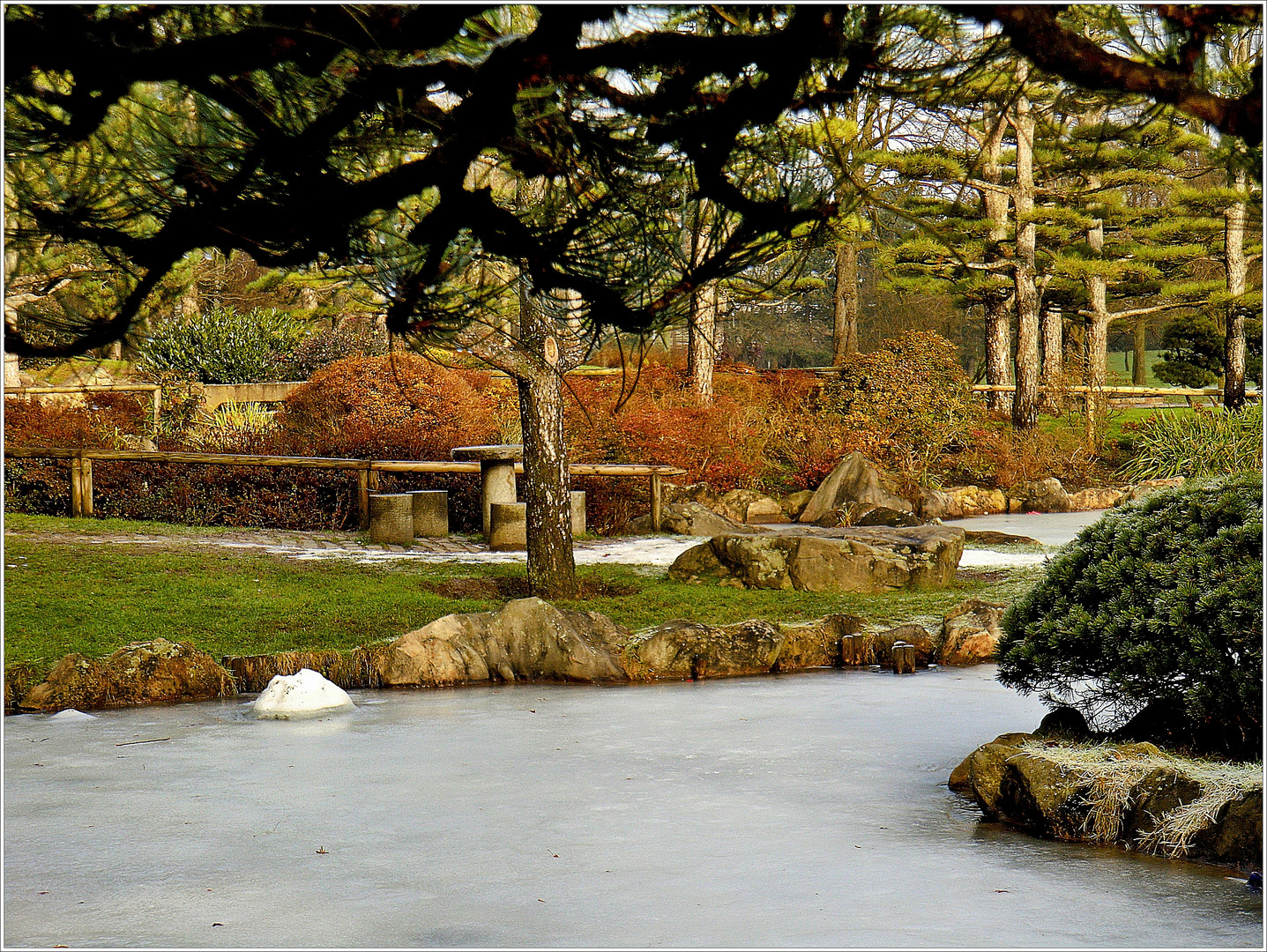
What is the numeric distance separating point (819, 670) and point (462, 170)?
14.7ft

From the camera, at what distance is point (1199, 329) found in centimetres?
2317

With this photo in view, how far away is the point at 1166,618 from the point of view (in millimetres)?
3756

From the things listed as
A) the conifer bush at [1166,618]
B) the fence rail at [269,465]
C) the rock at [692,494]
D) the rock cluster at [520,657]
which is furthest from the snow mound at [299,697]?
the rock at [692,494]

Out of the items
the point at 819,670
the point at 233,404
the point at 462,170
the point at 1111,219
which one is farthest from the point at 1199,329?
the point at 462,170

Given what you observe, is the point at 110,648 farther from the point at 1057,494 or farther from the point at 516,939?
the point at 1057,494

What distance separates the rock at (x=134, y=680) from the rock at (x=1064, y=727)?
3.76 metres

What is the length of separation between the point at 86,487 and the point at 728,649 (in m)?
7.20

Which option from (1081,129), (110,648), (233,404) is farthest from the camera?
(1081,129)

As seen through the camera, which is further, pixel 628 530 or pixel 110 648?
pixel 628 530

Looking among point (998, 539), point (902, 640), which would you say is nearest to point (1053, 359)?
point (998, 539)

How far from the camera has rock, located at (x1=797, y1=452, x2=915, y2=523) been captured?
13031 millimetres

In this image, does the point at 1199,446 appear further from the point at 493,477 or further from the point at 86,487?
the point at 86,487

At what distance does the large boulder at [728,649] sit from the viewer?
6430 mm

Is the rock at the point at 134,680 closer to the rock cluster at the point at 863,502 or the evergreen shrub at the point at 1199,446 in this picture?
the rock cluster at the point at 863,502
